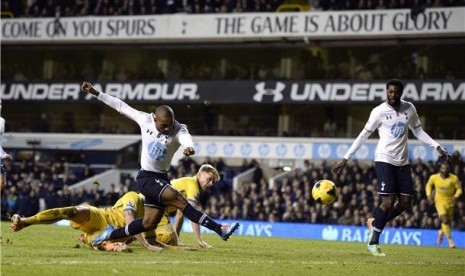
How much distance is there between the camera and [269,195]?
36.6 metres

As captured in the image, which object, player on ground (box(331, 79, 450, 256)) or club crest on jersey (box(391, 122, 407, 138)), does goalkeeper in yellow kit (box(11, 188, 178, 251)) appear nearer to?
player on ground (box(331, 79, 450, 256))

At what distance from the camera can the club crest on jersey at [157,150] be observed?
47.0ft

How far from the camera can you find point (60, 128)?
47.3 meters

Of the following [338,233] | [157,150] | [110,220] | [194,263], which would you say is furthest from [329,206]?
[194,263]

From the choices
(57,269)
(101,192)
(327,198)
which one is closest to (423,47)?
(101,192)

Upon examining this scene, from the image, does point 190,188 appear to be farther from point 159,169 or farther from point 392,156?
point 392,156

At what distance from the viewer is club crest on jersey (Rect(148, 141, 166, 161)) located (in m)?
14.3

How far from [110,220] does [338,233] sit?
1725cm

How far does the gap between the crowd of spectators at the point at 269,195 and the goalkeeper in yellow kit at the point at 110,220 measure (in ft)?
52.3

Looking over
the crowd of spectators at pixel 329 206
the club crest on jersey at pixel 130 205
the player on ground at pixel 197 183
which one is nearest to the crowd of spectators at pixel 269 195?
the crowd of spectators at pixel 329 206

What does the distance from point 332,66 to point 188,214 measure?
2924 centimetres

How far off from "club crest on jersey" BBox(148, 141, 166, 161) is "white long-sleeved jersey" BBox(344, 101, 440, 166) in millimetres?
3715

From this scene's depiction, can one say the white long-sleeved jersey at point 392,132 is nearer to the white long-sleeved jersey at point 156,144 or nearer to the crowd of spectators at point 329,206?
the white long-sleeved jersey at point 156,144

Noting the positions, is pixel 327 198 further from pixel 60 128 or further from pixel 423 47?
pixel 60 128
